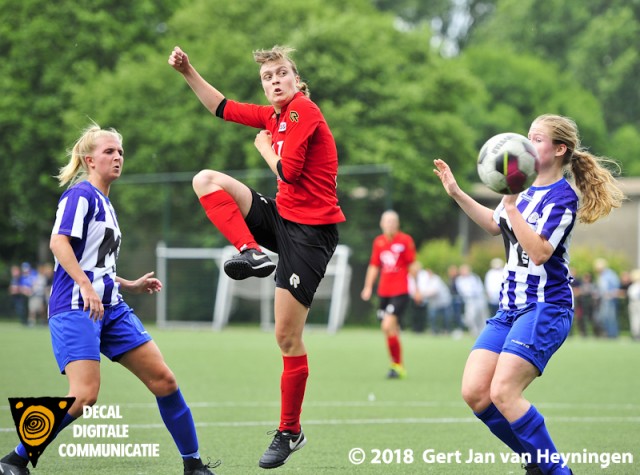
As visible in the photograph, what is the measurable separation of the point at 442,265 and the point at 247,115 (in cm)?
2450

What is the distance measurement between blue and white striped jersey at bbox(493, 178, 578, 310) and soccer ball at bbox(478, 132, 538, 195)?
14.0 inches

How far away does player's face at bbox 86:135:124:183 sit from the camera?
21.9 ft

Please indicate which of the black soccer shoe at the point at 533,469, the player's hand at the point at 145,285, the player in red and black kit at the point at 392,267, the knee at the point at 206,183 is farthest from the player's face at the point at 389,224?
the black soccer shoe at the point at 533,469

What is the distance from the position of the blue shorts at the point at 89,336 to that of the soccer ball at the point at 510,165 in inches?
96.1

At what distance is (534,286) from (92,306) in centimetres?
263

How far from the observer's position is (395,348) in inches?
578

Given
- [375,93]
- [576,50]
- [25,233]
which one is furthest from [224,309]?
[576,50]

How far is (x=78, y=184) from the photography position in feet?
21.5

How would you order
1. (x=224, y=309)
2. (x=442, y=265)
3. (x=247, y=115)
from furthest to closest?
(x=442, y=265) < (x=224, y=309) < (x=247, y=115)

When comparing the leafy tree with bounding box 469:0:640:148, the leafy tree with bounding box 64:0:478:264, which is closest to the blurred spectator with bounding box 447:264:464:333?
the leafy tree with bounding box 64:0:478:264

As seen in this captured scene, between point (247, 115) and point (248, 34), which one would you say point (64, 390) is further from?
point (248, 34)

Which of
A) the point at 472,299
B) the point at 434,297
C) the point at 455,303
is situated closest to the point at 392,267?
the point at 472,299

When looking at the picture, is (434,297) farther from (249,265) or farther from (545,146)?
(249,265)

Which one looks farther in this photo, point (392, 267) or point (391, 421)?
point (392, 267)
